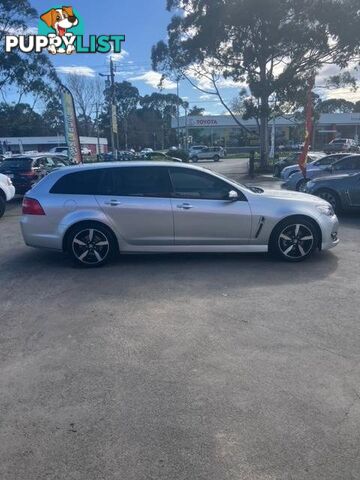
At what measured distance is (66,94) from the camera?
1869 centimetres

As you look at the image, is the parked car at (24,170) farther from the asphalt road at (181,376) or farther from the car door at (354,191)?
the car door at (354,191)

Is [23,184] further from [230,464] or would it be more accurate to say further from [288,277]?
[230,464]

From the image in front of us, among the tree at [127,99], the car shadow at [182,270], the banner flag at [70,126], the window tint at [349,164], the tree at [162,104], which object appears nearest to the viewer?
the car shadow at [182,270]

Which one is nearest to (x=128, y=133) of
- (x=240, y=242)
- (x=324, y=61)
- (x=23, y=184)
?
(x=324, y=61)

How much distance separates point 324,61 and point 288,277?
2381 cm

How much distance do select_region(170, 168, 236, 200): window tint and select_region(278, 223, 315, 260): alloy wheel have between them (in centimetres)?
113

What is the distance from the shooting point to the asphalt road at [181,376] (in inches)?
101

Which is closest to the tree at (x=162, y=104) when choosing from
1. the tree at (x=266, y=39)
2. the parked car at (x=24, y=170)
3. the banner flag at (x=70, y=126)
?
the tree at (x=266, y=39)

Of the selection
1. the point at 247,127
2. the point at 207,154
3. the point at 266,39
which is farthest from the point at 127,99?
the point at 266,39

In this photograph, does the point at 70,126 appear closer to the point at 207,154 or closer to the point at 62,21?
the point at 62,21

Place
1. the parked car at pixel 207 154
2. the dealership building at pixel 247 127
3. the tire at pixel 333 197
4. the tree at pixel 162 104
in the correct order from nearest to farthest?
the tire at pixel 333 197
the parked car at pixel 207 154
the dealership building at pixel 247 127
the tree at pixel 162 104

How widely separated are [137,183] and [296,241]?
8.59 feet

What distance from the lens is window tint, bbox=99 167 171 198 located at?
654 centimetres

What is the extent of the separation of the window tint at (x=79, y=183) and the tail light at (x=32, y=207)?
309 millimetres
